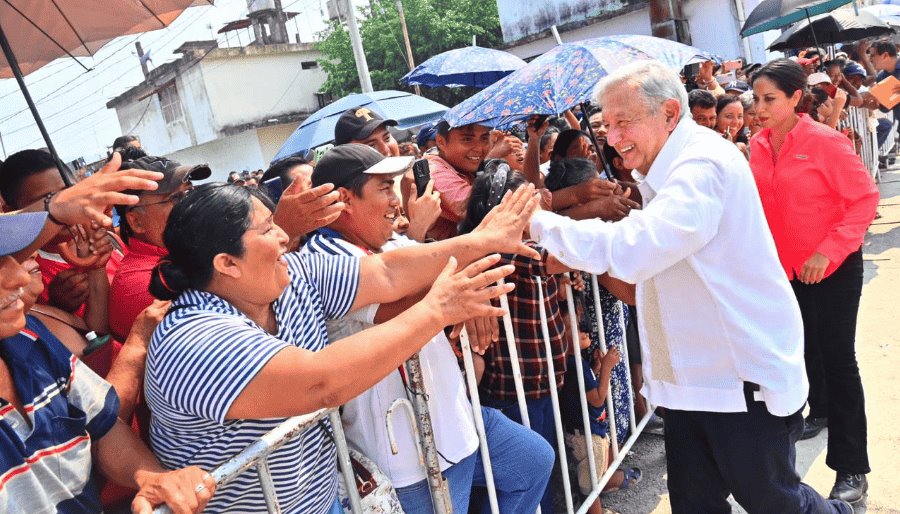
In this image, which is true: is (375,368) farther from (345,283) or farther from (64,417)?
(64,417)

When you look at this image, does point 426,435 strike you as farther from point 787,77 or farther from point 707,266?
point 787,77

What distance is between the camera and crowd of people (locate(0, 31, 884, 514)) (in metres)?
1.58

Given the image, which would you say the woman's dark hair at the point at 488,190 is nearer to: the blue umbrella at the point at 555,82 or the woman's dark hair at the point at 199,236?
the blue umbrella at the point at 555,82

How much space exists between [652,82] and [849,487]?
2.30 meters

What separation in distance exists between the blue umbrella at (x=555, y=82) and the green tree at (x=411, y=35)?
917 inches

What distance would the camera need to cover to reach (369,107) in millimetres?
8625

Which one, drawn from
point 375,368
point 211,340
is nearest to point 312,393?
point 375,368

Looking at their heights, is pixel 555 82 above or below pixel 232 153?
above

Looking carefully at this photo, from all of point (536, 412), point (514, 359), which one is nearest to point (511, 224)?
point (514, 359)

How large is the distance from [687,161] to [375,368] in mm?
1337

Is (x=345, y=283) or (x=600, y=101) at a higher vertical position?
(x=600, y=101)

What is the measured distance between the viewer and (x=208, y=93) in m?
29.5

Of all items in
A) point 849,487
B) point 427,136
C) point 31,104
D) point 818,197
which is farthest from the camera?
point 427,136

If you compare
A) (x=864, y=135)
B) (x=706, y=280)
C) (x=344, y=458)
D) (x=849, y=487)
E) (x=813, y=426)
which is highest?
(x=706, y=280)
